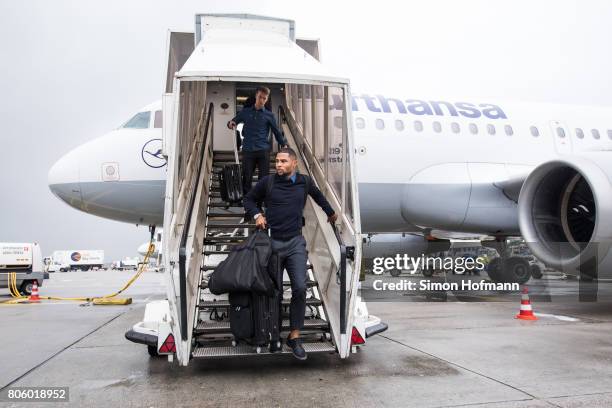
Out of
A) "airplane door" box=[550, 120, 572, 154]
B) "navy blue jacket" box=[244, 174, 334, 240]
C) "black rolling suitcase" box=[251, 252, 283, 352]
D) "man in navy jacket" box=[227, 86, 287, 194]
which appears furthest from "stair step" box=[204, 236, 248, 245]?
"airplane door" box=[550, 120, 572, 154]

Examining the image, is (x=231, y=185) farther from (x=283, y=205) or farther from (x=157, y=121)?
(x=157, y=121)

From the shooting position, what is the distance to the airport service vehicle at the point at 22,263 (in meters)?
14.4

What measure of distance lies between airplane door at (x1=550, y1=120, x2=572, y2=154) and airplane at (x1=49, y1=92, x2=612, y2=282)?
0.02 meters

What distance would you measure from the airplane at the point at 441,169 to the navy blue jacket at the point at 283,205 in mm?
4269

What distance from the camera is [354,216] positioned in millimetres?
4281

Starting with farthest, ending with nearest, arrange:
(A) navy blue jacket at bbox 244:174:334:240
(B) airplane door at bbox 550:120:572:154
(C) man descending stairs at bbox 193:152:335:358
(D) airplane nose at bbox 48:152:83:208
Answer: (B) airplane door at bbox 550:120:572:154 → (D) airplane nose at bbox 48:152:83:208 → (A) navy blue jacket at bbox 244:174:334:240 → (C) man descending stairs at bbox 193:152:335:358

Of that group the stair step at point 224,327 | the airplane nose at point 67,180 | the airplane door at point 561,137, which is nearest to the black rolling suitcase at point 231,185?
the stair step at point 224,327

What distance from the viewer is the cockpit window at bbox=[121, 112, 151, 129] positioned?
9617mm

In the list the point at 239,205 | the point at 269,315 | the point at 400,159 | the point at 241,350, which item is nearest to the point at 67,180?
the point at 239,205

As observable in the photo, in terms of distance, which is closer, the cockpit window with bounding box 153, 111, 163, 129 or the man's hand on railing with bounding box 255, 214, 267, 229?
the man's hand on railing with bounding box 255, 214, 267, 229

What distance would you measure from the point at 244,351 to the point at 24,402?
1.54m

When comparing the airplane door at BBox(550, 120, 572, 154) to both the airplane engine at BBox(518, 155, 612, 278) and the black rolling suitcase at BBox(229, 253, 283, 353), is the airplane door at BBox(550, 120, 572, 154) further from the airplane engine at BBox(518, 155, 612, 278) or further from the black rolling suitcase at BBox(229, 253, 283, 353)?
the black rolling suitcase at BBox(229, 253, 283, 353)

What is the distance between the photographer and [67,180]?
9242mm

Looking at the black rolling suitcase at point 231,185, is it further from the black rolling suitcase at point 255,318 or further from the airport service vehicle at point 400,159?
the black rolling suitcase at point 255,318
